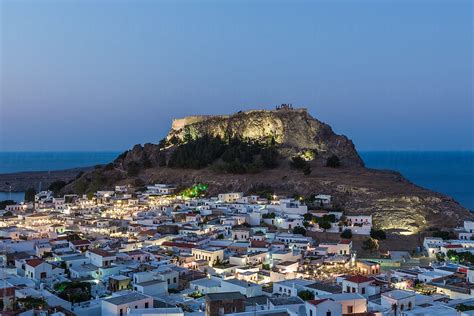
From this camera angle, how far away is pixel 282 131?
195 feet

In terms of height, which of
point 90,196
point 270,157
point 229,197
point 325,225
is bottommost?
point 325,225

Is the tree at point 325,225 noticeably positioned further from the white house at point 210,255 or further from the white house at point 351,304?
the white house at point 351,304

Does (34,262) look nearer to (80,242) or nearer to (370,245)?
(80,242)

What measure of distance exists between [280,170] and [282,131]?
11.2 metres

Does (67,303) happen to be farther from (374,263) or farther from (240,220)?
(240,220)

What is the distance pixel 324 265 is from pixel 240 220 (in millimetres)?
10080

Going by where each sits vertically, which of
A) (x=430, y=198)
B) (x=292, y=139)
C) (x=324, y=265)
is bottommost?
(x=324, y=265)

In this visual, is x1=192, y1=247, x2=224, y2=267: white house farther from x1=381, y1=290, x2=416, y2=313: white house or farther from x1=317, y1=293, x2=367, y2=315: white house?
x1=317, y1=293, x2=367, y2=315: white house

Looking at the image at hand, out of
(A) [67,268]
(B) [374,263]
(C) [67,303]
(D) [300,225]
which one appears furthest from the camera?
(D) [300,225]

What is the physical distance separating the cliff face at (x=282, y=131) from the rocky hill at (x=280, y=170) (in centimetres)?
11

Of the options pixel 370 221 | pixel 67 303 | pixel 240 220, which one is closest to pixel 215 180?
pixel 240 220

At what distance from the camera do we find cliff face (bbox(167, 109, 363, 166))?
188 feet

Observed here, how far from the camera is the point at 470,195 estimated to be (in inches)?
2731

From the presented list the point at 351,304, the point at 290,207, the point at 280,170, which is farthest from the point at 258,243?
the point at 280,170
